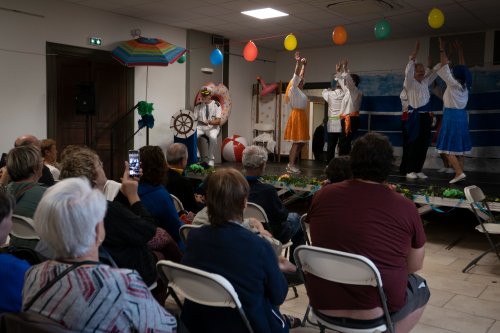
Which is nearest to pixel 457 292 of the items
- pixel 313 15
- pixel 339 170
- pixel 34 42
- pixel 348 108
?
pixel 339 170

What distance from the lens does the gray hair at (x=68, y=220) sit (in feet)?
4.18

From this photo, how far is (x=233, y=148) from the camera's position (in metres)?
9.52

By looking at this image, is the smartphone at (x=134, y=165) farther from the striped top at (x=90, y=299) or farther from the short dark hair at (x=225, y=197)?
the striped top at (x=90, y=299)

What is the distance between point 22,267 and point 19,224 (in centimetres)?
95

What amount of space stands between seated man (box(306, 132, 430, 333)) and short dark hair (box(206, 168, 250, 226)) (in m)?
0.44

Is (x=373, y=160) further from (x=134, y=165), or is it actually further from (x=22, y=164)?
(x=22, y=164)

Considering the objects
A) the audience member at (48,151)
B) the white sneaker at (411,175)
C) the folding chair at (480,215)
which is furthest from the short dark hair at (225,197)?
the white sneaker at (411,175)

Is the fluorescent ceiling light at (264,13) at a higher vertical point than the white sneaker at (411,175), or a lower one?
higher

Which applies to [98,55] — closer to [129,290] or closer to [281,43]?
[281,43]

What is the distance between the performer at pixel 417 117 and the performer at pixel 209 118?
11.7ft

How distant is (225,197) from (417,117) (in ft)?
17.4

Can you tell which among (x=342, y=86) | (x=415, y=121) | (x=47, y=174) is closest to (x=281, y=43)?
(x=342, y=86)

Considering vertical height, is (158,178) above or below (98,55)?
below

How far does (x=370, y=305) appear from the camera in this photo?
1981 mm
